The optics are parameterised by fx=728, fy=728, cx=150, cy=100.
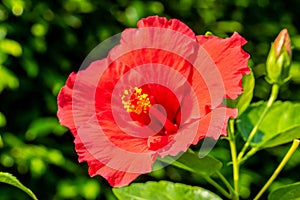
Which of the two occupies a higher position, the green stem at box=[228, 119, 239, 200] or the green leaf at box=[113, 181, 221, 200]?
the green stem at box=[228, 119, 239, 200]

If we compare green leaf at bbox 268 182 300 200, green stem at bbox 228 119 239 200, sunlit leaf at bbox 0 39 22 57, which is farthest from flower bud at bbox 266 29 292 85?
sunlit leaf at bbox 0 39 22 57

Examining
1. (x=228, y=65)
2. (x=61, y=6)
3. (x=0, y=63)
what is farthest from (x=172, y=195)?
(x=61, y=6)

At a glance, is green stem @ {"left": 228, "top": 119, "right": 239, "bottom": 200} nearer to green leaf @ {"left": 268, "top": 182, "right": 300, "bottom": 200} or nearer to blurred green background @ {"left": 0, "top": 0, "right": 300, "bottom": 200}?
green leaf @ {"left": 268, "top": 182, "right": 300, "bottom": 200}

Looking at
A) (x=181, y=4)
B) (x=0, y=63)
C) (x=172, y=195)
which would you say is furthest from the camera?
(x=181, y=4)

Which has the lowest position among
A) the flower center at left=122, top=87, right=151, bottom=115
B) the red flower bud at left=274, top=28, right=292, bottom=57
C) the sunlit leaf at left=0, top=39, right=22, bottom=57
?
the sunlit leaf at left=0, top=39, right=22, bottom=57

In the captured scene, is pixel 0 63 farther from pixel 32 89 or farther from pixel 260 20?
pixel 260 20
